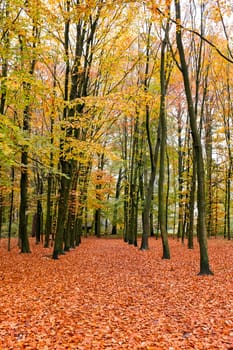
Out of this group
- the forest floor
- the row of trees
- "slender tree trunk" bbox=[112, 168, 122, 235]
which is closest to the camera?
the forest floor

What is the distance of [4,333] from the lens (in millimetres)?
4945

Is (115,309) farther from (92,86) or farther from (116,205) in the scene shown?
(116,205)

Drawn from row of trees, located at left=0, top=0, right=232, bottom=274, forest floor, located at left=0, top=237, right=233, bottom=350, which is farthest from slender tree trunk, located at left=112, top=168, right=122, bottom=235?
forest floor, located at left=0, top=237, right=233, bottom=350

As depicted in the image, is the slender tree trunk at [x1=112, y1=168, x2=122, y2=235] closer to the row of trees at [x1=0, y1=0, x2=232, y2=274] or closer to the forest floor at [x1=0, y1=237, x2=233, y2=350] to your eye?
the row of trees at [x1=0, y1=0, x2=232, y2=274]

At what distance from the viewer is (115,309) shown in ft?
20.4

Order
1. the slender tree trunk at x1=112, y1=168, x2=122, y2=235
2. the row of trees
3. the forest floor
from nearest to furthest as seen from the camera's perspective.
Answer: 1. the forest floor
2. the row of trees
3. the slender tree trunk at x1=112, y1=168, x2=122, y2=235

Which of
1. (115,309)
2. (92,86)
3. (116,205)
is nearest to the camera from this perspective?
(115,309)

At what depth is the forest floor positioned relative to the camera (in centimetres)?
464

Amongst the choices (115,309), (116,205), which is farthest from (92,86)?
(116,205)

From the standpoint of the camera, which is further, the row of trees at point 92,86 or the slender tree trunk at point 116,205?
the slender tree trunk at point 116,205

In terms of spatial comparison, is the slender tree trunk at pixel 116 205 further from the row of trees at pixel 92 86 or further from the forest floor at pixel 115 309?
the forest floor at pixel 115 309

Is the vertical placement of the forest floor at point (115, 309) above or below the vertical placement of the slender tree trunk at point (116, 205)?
below

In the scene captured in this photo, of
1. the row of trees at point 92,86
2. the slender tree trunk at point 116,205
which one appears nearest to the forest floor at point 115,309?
the row of trees at point 92,86

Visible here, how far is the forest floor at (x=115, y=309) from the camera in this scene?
15.2 feet
